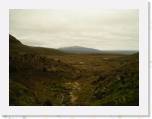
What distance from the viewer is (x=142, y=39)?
5.08 ft

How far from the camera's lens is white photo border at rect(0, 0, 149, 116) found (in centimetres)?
154

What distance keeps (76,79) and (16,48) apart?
387 millimetres

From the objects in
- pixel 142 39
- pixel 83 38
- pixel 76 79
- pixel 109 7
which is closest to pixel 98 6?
pixel 109 7

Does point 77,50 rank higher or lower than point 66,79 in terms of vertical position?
higher

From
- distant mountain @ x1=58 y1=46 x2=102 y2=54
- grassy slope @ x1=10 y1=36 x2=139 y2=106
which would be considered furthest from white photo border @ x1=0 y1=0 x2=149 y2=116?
distant mountain @ x1=58 y1=46 x2=102 y2=54

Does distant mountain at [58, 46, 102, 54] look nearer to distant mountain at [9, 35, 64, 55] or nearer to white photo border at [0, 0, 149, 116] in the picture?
distant mountain at [9, 35, 64, 55]

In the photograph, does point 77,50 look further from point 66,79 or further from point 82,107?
point 82,107

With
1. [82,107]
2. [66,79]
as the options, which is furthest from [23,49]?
[82,107]

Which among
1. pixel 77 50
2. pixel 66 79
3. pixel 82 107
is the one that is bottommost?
pixel 82 107

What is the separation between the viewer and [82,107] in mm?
1541

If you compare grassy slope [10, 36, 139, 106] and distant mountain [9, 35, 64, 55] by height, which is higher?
distant mountain [9, 35, 64, 55]

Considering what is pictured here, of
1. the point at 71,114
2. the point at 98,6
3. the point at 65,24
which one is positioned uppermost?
the point at 98,6

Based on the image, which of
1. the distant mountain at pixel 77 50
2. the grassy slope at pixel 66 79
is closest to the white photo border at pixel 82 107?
the grassy slope at pixel 66 79

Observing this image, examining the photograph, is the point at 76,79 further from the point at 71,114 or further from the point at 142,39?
the point at 142,39
